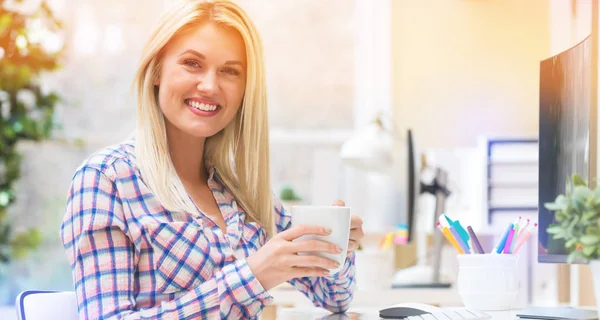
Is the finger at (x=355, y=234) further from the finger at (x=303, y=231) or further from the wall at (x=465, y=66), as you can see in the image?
the wall at (x=465, y=66)

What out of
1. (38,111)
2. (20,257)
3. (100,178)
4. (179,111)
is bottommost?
(20,257)

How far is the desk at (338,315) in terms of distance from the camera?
1267mm

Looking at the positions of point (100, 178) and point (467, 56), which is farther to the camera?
point (467, 56)

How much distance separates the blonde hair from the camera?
1.26 meters

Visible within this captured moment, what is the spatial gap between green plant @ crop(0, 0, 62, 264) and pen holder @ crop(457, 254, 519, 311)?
271cm

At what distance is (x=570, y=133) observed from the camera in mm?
1223

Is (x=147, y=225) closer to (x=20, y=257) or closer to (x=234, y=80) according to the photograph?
(x=234, y=80)

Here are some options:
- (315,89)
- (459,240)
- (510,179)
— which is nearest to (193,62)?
(459,240)

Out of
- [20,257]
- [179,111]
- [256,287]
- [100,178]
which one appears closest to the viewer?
[256,287]

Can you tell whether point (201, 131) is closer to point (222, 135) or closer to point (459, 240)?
point (222, 135)

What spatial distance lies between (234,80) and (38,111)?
2669 millimetres

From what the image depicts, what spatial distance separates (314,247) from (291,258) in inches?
1.3

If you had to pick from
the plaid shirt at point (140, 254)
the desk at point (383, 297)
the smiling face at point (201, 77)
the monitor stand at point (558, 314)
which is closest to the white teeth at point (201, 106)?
the smiling face at point (201, 77)

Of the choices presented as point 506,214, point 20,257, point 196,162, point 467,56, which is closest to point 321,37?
point 467,56
